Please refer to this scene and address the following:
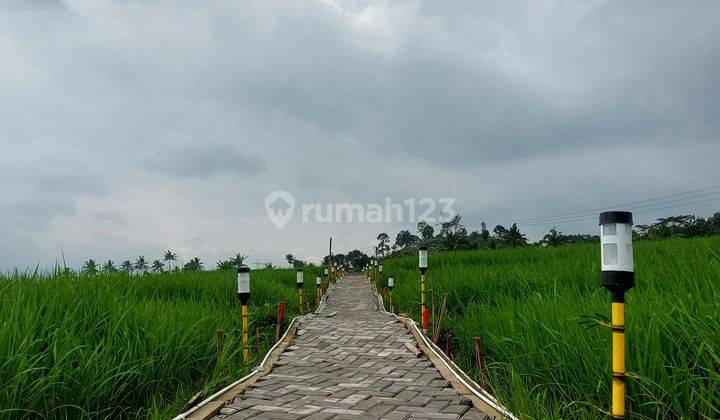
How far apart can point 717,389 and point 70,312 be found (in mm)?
5586

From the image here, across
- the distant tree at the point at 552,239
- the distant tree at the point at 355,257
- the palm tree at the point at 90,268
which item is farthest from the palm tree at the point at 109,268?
the distant tree at the point at 355,257

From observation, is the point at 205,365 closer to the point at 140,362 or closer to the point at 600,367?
the point at 140,362

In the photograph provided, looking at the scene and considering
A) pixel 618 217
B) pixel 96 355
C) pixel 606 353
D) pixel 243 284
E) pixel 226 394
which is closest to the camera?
pixel 618 217

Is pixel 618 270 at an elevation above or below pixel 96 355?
above

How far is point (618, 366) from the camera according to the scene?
9.10 feet

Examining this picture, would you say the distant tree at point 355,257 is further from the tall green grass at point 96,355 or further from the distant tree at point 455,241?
the tall green grass at point 96,355

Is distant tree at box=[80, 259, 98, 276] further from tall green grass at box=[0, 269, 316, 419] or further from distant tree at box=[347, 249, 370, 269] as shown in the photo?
distant tree at box=[347, 249, 370, 269]

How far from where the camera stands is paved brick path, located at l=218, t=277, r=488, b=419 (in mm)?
4102

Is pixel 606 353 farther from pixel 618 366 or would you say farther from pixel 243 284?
pixel 243 284

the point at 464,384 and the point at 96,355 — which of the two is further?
the point at 464,384

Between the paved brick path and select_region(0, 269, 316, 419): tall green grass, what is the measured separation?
1.87 ft

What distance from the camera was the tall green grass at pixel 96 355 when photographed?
12.2ft

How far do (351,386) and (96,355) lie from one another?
91.6 inches

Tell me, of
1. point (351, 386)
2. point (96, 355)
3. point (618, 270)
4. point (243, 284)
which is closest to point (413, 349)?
point (351, 386)
